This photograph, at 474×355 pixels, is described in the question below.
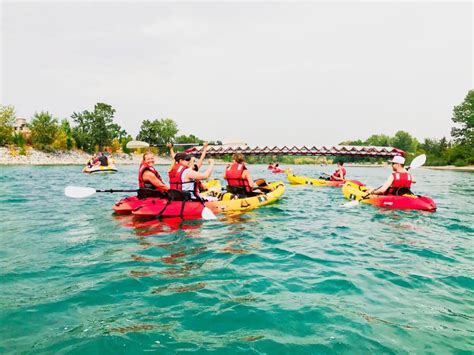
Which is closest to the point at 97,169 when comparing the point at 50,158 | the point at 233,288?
the point at 233,288

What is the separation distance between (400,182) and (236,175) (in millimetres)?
5527

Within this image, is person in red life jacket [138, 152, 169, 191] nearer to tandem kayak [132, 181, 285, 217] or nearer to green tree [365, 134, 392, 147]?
tandem kayak [132, 181, 285, 217]

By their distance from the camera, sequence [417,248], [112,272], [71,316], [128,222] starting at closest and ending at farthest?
[71,316] < [112,272] < [417,248] < [128,222]

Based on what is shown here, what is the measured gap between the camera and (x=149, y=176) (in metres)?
9.78

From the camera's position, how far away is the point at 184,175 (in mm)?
9797

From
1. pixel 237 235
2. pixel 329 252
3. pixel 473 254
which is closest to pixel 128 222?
pixel 237 235

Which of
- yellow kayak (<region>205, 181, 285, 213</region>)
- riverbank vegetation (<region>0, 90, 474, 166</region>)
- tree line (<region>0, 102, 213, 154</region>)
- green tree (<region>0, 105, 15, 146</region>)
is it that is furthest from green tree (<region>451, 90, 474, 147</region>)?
green tree (<region>0, 105, 15, 146</region>)

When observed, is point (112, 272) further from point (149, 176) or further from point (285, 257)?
point (149, 176)

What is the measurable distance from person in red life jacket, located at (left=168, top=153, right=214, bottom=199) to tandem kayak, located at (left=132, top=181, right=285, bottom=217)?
51 centimetres

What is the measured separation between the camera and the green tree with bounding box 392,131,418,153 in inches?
4592

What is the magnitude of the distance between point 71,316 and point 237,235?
14.9 feet

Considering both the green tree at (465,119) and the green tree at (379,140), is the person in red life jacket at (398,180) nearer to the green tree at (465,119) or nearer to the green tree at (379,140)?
the green tree at (465,119)

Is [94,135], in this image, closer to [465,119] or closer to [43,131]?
[43,131]

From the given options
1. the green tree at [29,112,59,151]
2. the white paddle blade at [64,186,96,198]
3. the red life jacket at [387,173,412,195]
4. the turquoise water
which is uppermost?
the green tree at [29,112,59,151]
